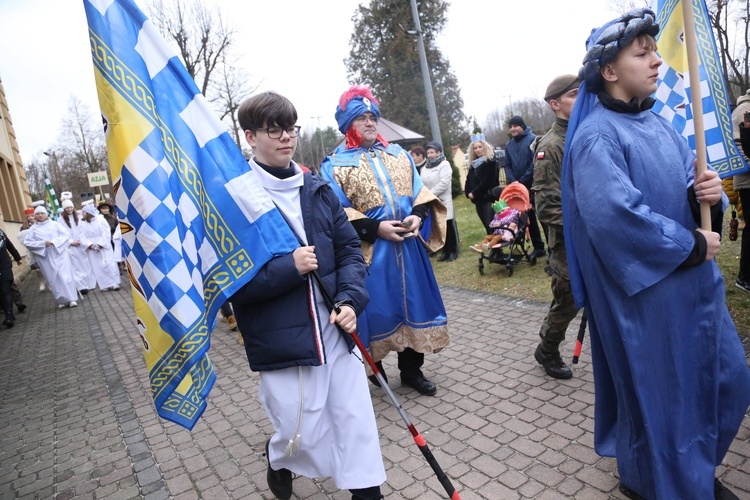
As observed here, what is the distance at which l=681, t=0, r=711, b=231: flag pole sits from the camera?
2.08m

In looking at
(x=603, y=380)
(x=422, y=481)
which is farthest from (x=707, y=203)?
(x=422, y=481)

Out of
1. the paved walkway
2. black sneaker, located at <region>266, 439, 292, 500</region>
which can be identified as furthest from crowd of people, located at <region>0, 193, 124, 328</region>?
black sneaker, located at <region>266, 439, 292, 500</region>

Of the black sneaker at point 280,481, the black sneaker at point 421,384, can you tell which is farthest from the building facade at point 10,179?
the black sneaker at point 280,481

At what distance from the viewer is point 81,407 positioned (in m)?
4.97

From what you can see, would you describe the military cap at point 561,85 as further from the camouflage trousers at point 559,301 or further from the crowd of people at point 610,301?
the crowd of people at point 610,301

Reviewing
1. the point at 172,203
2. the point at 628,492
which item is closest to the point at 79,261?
the point at 172,203

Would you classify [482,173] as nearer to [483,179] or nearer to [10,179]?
[483,179]

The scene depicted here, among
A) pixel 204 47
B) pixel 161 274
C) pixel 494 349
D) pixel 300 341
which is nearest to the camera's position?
pixel 161 274

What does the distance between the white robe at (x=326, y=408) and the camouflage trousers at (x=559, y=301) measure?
5.82ft

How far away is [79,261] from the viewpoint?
1270 cm

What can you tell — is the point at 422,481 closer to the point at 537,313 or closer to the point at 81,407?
the point at 537,313

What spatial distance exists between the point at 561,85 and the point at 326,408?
8.61 feet

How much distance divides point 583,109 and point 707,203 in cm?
67

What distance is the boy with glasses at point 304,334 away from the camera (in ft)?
7.55
